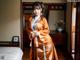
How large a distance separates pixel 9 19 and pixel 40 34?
86cm

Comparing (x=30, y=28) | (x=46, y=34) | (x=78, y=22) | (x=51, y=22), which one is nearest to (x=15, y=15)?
(x=30, y=28)

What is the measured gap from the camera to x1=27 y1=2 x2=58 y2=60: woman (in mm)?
4996

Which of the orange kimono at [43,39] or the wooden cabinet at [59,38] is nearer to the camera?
the orange kimono at [43,39]

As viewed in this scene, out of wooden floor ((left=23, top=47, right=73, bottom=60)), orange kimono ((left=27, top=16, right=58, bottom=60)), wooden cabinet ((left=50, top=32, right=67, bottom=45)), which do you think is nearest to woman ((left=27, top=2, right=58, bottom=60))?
orange kimono ((left=27, top=16, right=58, bottom=60))

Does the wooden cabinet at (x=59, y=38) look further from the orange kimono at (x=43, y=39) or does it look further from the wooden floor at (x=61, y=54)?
the orange kimono at (x=43, y=39)

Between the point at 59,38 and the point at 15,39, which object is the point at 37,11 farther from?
the point at 59,38

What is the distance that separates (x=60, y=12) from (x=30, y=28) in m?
2.90

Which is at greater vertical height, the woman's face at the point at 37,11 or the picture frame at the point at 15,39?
the woman's face at the point at 37,11

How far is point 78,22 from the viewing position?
17.2 feet

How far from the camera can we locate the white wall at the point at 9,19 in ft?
16.7

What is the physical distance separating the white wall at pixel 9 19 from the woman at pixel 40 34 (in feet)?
1.11

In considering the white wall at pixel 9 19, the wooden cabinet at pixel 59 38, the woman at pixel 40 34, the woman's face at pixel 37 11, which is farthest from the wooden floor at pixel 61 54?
the woman's face at pixel 37 11

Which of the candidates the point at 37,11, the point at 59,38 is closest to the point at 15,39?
the point at 37,11

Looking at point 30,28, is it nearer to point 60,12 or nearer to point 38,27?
point 38,27
